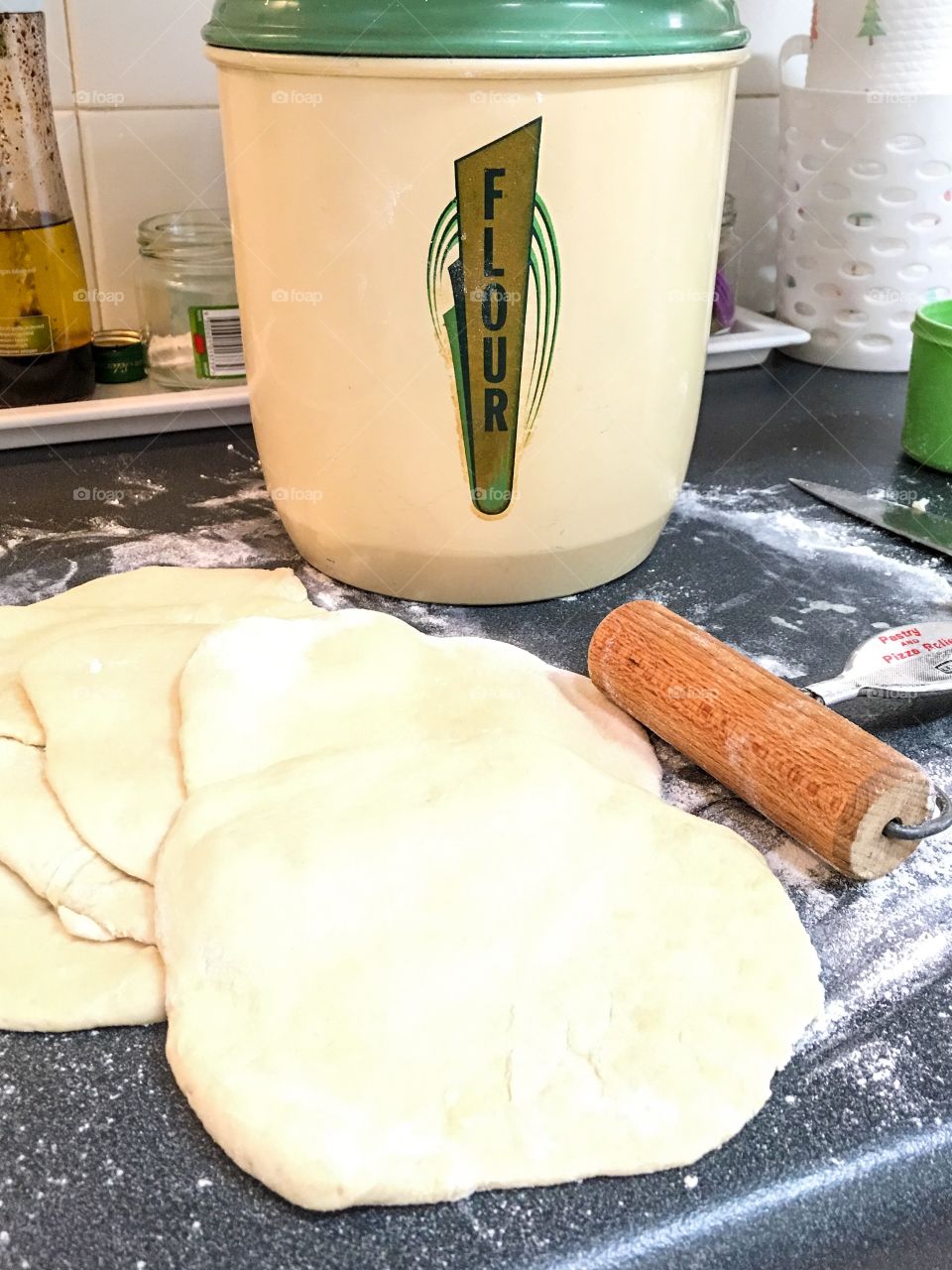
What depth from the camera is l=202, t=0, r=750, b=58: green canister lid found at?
626 mm

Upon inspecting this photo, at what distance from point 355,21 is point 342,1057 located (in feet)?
1.74

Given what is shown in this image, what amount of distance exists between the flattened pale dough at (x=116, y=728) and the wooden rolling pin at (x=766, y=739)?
9.1 inches

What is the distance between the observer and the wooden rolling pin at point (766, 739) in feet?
1.78

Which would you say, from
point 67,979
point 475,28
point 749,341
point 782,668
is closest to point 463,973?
point 67,979

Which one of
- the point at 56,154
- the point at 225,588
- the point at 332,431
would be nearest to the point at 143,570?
the point at 225,588

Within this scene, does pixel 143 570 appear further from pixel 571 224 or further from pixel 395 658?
pixel 571 224

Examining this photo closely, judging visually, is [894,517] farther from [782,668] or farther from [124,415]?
[124,415]

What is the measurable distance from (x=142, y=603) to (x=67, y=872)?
28 centimetres

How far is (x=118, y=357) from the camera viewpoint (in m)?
1.13

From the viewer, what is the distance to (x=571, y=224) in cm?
69

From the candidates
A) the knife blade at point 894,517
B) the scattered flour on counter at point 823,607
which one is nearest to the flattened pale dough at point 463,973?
the scattered flour on counter at point 823,607

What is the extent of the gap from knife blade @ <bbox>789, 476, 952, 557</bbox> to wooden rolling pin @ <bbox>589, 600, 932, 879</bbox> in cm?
33

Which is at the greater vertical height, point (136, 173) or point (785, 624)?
point (136, 173)

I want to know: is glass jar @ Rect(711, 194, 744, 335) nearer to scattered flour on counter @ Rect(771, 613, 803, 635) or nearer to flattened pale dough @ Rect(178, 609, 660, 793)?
scattered flour on counter @ Rect(771, 613, 803, 635)
